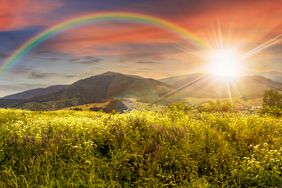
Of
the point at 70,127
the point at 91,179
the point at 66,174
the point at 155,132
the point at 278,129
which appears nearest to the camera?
the point at 91,179

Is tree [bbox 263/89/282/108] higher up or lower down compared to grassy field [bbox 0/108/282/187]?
lower down

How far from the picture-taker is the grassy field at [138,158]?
783cm

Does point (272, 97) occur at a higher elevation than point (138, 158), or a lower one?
lower

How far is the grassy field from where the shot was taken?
7832mm

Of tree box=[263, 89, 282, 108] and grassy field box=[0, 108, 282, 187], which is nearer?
grassy field box=[0, 108, 282, 187]

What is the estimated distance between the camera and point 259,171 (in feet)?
25.6

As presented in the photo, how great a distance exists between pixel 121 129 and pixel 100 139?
36.4 inches

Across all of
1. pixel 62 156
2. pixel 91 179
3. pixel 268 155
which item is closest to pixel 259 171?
pixel 268 155

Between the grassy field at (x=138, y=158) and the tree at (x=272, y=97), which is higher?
the grassy field at (x=138, y=158)

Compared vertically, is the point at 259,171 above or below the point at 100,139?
below

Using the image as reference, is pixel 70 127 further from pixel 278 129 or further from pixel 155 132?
pixel 278 129

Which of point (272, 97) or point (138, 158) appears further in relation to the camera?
point (272, 97)

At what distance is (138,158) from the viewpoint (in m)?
9.18

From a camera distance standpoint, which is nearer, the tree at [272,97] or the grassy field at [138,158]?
the grassy field at [138,158]
